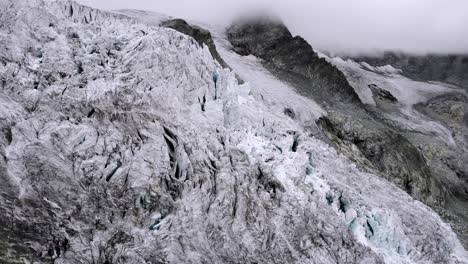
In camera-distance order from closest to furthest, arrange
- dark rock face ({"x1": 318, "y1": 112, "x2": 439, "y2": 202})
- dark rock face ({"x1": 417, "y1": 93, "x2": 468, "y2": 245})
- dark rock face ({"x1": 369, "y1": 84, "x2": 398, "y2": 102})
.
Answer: dark rock face ({"x1": 318, "y1": 112, "x2": 439, "y2": 202})
dark rock face ({"x1": 417, "y1": 93, "x2": 468, "y2": 245})
dark rock face ({"x1": 369, "y1": 84, "x2": 398, "y2": 102})

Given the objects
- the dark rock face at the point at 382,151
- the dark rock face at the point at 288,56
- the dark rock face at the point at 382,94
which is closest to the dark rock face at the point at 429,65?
the dark rock face at the point at 382,94

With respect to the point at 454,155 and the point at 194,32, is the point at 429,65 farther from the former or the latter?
the point at 194,32

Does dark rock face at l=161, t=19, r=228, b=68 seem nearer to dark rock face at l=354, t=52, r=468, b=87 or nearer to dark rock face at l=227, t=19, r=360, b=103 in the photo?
dark rock face at l=227, t=19, r=360, b=103

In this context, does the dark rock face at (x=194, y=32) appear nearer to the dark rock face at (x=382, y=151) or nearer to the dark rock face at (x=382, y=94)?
the dark rock face at (x=382, y=151)

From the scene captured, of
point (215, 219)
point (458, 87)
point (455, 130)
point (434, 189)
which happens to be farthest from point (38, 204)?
point (458, 87)

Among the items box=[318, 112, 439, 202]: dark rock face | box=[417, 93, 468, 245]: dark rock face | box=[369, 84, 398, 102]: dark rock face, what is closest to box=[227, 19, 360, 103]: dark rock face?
box=[318, 112, 439, 202]: dark rock face

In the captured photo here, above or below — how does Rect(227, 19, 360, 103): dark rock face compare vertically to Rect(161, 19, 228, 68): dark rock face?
below

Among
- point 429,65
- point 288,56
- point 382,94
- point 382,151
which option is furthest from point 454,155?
point 429,65
